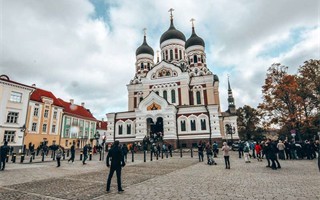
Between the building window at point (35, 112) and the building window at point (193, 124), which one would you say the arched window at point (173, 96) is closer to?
the building window at point (193, 124)

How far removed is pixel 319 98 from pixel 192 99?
21.8m

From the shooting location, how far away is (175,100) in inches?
1603

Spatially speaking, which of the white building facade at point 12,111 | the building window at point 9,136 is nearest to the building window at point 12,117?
the white building facade at point 12,111

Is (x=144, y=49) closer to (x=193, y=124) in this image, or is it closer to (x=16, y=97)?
(x=193, y=124)

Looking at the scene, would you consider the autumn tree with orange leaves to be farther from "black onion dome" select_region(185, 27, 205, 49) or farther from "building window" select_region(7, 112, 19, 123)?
"building window" select_region(7, 112, 19, 123)

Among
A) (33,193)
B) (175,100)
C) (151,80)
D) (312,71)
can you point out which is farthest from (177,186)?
(151,80)

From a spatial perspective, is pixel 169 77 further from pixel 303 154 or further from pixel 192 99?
pixel 303 154

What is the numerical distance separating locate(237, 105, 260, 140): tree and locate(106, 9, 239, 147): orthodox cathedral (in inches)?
494

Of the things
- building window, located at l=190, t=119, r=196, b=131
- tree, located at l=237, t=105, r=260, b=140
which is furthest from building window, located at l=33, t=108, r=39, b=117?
tree, located at l=237, t=105, r=260, b=140

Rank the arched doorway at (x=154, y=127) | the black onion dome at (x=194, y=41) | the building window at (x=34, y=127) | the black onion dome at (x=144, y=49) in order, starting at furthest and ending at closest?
1. the black onion dome at (x=144, y=49)
2. the black onion dome at (x=194, y=41)
3. the arched doorway at (x=154, y=127)
4. the building window at (x=34, y=127)

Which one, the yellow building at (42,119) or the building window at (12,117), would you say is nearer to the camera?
the building window at (12,117)

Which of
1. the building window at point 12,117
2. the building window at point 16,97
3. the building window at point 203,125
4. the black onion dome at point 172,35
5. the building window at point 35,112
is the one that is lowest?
the building window at point 203,125

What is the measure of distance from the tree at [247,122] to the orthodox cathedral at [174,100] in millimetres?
12553

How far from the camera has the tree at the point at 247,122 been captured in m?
57.2
